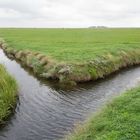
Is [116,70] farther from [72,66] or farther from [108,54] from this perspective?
[72,66]

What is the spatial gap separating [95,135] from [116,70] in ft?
76.7

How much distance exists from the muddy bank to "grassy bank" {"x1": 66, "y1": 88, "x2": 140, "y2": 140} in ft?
39.7

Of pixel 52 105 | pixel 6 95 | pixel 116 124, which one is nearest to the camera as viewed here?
pixel 116 124

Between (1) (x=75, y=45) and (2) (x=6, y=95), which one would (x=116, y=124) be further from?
(1) (x=75, y=45)

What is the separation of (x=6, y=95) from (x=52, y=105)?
3.71 meters

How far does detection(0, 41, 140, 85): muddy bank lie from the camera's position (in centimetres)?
3120

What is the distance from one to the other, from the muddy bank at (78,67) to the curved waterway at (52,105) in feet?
3.93

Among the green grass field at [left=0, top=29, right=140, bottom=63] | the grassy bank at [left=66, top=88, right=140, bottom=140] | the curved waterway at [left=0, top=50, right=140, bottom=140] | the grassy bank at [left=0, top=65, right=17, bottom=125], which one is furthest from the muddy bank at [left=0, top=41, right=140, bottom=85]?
the grassy bank at [left=66, top=88, right=140, bottom=140]

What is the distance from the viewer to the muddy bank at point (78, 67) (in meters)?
31.2

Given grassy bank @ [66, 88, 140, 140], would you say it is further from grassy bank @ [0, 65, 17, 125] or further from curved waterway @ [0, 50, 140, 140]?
grassy bank @ [0, 65, 17, 125]

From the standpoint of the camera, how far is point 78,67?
32.5m

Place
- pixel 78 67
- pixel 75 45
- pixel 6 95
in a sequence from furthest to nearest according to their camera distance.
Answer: pixel 75 45 < pixel 78 67 < pixel 6 95

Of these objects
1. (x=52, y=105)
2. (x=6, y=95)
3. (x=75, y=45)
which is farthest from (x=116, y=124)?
(x=75, y=45)

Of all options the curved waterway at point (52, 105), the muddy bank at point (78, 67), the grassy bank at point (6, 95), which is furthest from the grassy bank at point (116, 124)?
the muddy bank at point (78, 67)
